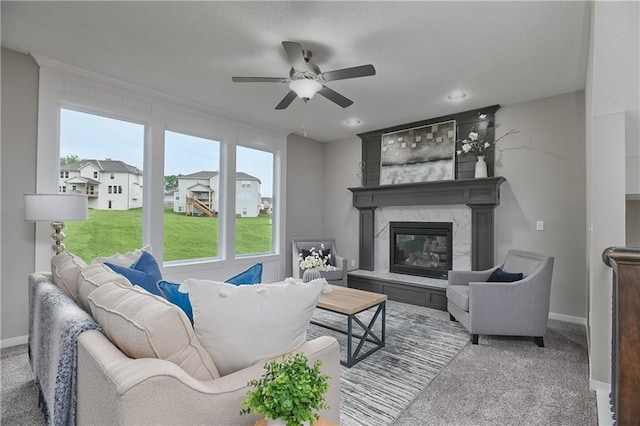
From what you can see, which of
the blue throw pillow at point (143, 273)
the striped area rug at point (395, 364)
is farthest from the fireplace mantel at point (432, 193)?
the blue throw pillow at point (143, 273)

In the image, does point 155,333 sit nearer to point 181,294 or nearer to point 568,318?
point 181,294

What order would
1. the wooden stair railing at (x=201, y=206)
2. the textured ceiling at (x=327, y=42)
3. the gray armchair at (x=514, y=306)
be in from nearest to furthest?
the textured ceiling at (x=327, y=42) → the gray armchair at (x=514, y=306) → the wooden stair railing at (x=201, y=206)

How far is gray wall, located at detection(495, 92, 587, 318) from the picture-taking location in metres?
3.58

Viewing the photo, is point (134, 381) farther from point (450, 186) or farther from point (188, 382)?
point (450, 186)

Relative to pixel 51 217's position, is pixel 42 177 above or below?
above

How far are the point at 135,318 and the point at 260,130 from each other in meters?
4.22

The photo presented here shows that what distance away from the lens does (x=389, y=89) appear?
11.7ft

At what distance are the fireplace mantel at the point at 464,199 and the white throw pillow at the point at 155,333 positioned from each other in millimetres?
3902

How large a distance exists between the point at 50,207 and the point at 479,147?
4711mm

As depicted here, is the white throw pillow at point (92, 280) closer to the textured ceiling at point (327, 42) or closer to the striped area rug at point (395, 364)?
the striped area rug at point (395, 364)

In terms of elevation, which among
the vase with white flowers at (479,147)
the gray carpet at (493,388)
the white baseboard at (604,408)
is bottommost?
the gray carpet at (493,388)

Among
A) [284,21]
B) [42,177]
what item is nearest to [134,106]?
[42,177]

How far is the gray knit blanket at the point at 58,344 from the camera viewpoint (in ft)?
3.80

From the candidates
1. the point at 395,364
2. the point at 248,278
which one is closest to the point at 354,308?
the point at 395,364
